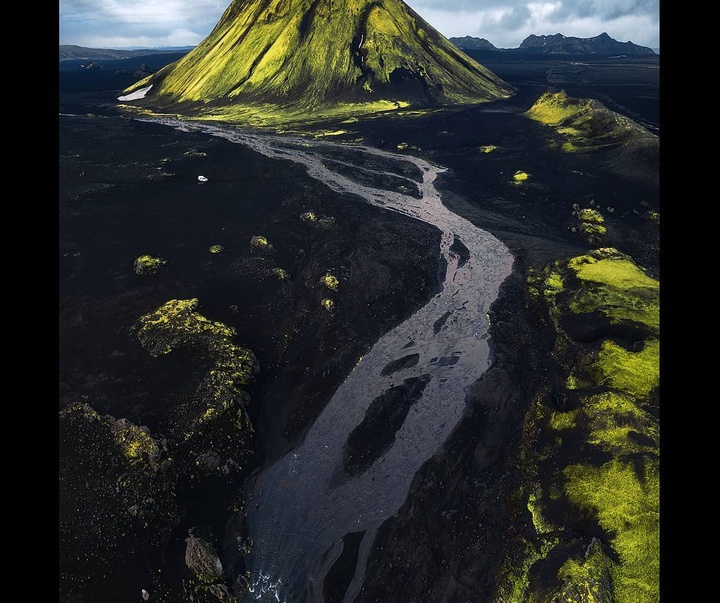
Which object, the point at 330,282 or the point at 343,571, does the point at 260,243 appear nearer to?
the point at 330,282

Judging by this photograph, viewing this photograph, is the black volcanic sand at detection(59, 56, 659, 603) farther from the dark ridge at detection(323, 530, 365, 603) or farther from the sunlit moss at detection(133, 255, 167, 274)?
the sunlit moss at detection(133, 255, 167, 274)

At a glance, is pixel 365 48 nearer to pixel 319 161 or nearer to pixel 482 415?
pixel 319 161

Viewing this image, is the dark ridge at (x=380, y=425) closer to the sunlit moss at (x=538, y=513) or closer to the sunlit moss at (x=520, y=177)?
the sunlit moss at (x=538, y=513)

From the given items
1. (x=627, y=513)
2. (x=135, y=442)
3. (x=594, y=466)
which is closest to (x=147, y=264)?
(x=135, y=442)

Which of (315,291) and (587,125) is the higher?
(587,125)

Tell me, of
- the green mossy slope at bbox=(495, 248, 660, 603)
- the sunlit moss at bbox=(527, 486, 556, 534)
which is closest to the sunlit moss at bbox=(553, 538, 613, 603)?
the green mossy slope at bbox=(495, 248, 660, 603)

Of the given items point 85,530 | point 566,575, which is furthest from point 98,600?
point 566,575
